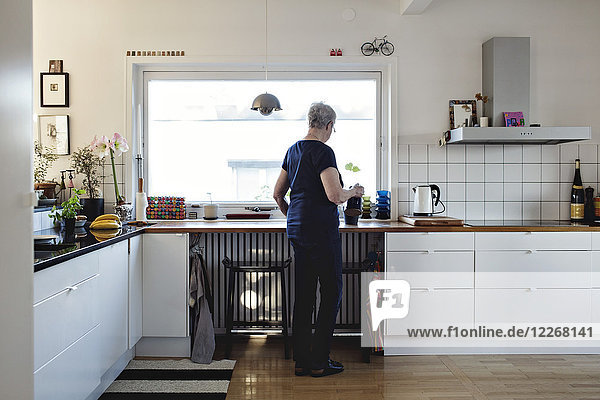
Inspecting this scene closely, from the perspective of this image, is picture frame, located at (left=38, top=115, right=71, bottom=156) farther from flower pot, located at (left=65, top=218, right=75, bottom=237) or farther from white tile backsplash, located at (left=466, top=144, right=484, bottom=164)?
white tile backsplash, located at (left=466, top=144, right=484, bottom=164)

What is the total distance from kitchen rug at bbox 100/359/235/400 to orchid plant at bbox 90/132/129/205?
3.87 feet

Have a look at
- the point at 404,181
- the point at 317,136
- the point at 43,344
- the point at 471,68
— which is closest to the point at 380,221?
the point at 404,181

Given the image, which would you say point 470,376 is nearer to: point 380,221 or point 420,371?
point 420,371

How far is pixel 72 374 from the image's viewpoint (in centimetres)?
Answer: 221

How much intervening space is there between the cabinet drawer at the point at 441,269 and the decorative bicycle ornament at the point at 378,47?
59.2 inches

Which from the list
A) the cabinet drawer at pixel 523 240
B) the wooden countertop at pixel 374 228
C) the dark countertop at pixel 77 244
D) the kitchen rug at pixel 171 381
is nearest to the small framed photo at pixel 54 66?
the dark countertop at pixel 77 244

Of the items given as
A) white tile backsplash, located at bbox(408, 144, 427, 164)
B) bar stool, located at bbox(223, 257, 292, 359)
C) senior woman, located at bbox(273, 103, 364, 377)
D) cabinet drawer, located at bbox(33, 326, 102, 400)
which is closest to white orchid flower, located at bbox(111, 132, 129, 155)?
bar stool, located at bbox(223, 257, 292, 359)

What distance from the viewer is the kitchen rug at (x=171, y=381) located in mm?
2771

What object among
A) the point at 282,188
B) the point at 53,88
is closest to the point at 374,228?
the point at 282,188

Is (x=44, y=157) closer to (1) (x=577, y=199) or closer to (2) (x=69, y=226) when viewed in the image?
(2) (x=69, y=226)

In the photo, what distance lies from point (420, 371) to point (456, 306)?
50 centimetres

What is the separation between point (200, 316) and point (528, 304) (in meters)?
2.07

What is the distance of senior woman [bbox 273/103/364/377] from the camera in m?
2.92

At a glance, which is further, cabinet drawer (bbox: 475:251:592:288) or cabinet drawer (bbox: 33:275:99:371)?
cabinet drawer (bbox: 475:251:592:288)
